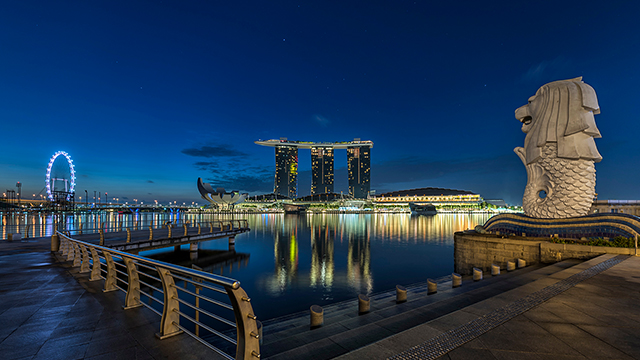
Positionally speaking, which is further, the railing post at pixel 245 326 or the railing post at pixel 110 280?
the railing post at pixel 110 280

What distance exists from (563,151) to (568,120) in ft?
7.32

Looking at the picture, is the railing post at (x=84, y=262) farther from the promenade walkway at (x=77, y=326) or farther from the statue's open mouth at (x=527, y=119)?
the statue's open mouth at (x=527, y=119)

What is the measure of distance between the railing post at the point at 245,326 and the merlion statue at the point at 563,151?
22318mm

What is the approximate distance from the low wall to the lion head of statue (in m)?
7.41

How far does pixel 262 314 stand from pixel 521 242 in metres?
14.6

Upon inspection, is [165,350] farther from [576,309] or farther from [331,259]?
[331,259]

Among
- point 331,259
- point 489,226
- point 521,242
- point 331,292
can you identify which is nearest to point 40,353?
point 331,292

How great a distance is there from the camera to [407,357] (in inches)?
142

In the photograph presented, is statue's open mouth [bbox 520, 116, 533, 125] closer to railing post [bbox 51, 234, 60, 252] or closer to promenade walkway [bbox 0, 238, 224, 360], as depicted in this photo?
promenade walkway [bbox 0, 238, 224, 360]

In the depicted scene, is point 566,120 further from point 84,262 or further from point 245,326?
point 84,262

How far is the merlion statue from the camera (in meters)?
18.0

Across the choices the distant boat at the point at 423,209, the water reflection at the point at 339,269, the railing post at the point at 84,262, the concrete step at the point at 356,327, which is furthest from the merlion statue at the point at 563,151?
the distant boat at the point at 423,209

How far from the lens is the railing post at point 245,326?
8.75ft

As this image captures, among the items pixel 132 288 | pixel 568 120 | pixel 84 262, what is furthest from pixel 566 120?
pixel 84 262
